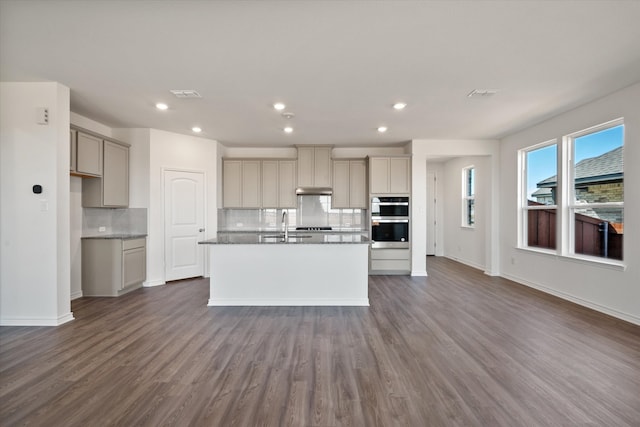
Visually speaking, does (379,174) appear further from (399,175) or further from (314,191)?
(314,191)

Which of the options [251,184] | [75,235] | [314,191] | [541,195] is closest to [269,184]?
[251,184]

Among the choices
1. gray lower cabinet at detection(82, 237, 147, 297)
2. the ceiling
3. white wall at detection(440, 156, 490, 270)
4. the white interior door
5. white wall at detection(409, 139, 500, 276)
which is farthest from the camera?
the white interior door

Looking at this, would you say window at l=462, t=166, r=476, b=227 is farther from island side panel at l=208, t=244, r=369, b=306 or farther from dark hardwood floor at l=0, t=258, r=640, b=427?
island side panel at l=208, t=244, r=369, b=306

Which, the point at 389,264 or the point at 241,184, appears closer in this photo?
the point at 389,264

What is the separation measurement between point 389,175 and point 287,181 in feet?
7.11

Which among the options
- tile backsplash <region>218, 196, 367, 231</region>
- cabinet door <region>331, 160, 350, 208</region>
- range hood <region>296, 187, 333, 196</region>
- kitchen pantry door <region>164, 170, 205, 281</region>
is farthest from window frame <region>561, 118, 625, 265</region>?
kitchen pantry door <region>164, 170, 205, 281</region>

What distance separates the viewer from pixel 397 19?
2.21 metres

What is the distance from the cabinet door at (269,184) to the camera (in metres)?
6.29

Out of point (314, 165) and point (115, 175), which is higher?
point (314, 165)

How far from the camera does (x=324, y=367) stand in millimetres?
2379

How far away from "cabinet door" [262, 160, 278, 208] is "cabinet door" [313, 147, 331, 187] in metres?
0.86

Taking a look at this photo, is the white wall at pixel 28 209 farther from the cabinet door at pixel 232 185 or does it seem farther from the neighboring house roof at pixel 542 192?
the neighboring house roof at pixel 542 192

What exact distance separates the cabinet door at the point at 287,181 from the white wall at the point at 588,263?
Answer: 4.28 metres

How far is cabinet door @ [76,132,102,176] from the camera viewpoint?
4.01 m
